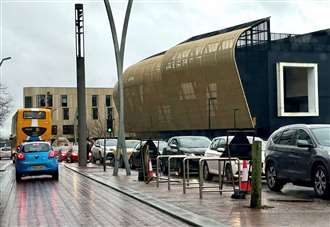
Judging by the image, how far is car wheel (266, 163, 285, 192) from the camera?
15.8m

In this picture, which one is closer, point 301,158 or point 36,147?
point 301,158

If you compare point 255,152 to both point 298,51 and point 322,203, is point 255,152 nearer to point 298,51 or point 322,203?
point 322,203

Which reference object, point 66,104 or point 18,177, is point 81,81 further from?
point 66,104

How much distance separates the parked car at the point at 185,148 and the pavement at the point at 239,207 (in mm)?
6318

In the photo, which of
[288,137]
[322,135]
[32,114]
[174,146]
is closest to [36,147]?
[174,146]

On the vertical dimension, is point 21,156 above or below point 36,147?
below

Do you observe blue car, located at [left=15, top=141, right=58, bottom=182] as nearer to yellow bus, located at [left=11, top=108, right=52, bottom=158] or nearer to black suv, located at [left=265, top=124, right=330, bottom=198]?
black suv, located at [left=265, top=124, right=330, bottom=198]

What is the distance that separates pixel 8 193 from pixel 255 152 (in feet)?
28.2

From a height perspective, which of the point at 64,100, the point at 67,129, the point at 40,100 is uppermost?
the point at 64,100

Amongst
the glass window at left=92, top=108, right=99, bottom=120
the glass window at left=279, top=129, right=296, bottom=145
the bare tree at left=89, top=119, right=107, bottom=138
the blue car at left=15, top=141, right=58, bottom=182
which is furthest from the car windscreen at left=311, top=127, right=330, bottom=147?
the glass window at left=92, top=108, right=99, bottom=120

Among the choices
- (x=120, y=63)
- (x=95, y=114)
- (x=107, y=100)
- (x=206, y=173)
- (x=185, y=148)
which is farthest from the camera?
(x=107, y=100)

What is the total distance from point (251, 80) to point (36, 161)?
2249 inches

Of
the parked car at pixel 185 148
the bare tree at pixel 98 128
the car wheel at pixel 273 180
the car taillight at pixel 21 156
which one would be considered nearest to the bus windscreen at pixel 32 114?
the car taillight at pixel 21 156

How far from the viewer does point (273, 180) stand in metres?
15.9
